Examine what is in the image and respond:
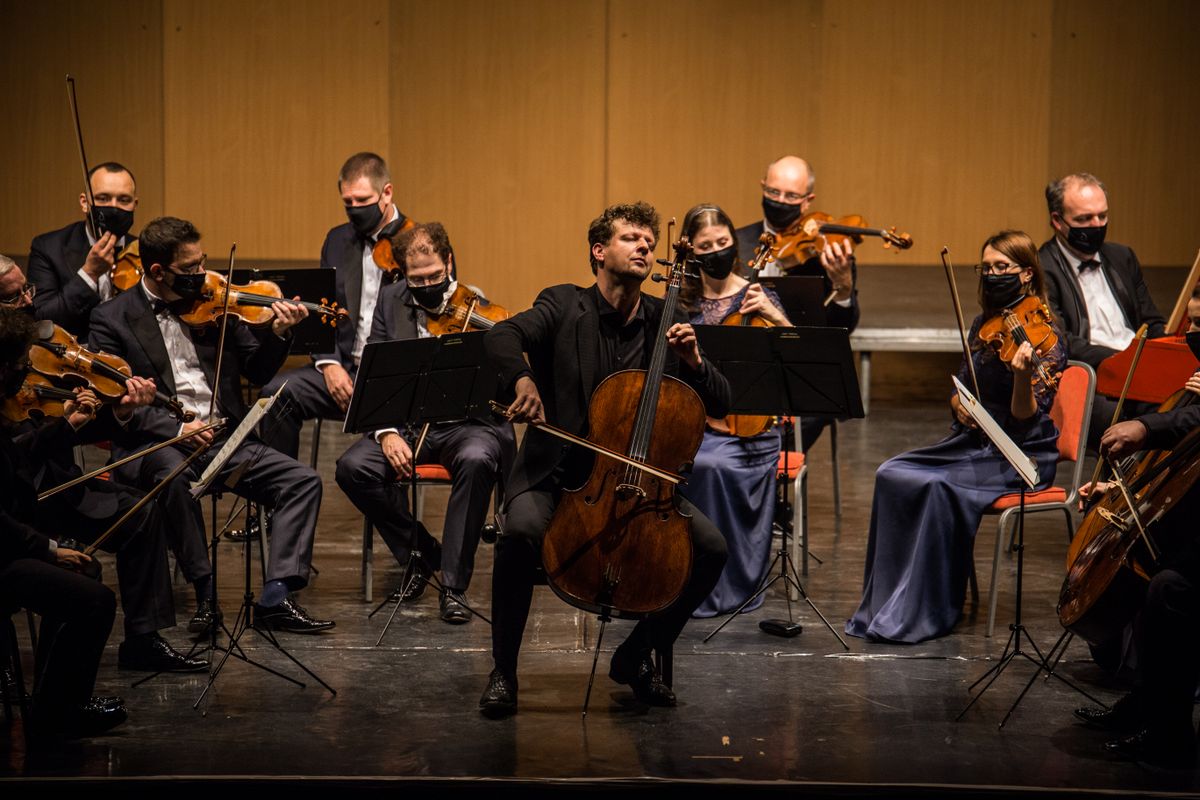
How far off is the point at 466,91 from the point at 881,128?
106 inches

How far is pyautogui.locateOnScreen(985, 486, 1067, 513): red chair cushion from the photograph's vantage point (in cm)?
406

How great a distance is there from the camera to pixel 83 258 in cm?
500

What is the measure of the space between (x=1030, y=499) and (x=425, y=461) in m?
1.88

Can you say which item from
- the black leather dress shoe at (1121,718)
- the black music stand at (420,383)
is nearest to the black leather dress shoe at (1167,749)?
the black leather dress shoe at (1121,718)

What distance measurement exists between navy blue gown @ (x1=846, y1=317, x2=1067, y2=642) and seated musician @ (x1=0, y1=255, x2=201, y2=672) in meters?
1.94

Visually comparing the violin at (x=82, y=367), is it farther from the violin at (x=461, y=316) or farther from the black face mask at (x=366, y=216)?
the black face mask at (x=366, y=216)

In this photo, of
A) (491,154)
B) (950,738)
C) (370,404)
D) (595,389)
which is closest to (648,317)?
(595,389)

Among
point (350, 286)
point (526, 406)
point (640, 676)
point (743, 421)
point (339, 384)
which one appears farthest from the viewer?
point (350, 286)

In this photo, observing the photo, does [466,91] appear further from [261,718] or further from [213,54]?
[261,718]

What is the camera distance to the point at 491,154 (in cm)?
902

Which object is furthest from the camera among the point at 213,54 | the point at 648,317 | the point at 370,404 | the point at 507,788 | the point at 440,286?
the point at 213,54

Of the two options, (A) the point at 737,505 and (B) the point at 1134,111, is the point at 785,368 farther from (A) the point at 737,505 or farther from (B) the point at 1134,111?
(B) the point at 1134,111

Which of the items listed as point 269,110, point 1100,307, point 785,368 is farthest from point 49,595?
point 269,110

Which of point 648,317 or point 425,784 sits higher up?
point 648,317
